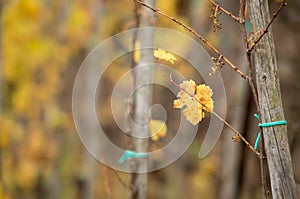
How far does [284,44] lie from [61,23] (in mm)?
3512

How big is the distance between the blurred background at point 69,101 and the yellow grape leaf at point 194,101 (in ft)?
12.6

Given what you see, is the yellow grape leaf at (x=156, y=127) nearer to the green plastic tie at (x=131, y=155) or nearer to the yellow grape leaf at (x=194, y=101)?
the green plastic tie at (x=131, y=155)

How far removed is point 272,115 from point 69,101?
12.0m

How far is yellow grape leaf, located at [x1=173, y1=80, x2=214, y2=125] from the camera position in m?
1.86

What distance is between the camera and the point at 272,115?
6.06ft

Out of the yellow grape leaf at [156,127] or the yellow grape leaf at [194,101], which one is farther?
the yellow grape leaf at [156,127]

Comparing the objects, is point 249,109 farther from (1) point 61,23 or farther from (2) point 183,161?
(2) point 183,161

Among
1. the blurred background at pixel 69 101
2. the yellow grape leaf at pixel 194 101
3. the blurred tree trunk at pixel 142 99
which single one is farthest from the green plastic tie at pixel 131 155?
the blurred background at pixel 69 101

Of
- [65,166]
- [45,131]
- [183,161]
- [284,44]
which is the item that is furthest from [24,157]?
[284,44]

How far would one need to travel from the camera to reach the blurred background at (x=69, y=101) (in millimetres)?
6156

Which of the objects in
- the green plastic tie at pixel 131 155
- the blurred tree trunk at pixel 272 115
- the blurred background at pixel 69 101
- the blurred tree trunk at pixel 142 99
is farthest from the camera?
the blurred background at pixel 69 101

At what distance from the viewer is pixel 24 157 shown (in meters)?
11.0

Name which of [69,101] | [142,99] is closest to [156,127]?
[142,99]

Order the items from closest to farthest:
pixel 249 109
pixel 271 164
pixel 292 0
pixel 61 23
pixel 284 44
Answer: pixel 271 164, pixel 292 0, pixel 249 109, pixel 284 44, pixel 61 23
